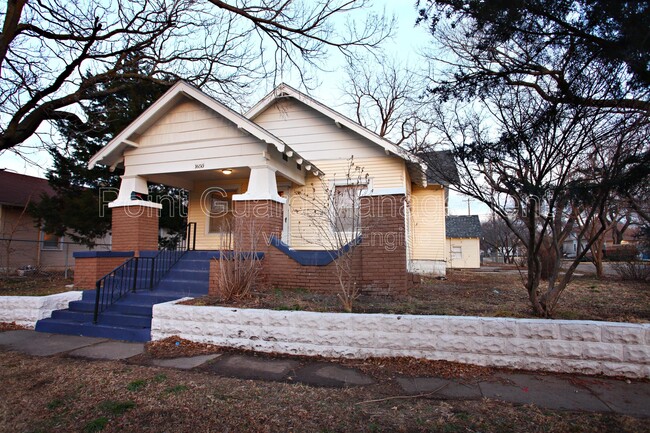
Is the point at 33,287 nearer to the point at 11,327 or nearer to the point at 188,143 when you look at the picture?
the point at 11,327

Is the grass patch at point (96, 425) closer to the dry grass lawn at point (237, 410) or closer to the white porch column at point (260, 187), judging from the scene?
the dry grass lawn at point (237, 410)

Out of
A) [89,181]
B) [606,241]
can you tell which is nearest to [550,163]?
[89,181]

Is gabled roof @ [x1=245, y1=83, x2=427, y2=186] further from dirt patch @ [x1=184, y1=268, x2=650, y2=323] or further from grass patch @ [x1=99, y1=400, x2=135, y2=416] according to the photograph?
grass patch @ [x1=99, y1=400, x2=135, y2=416]

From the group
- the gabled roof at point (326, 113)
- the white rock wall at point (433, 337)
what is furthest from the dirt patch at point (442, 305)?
the gabled roof at point (326, 113)

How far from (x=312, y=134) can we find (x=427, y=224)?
22.7ft

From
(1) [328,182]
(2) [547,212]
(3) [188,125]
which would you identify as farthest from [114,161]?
(2) [547,212]

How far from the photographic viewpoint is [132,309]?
6848 mm

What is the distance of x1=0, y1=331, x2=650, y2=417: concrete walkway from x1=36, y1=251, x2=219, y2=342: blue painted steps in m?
0.62

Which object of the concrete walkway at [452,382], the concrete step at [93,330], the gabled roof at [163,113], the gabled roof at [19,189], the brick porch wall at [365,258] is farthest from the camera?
the gabled roof at [19,189]

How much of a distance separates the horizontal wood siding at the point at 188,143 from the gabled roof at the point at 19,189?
11968 millimetres

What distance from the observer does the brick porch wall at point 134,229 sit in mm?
9664

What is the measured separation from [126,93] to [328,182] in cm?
909

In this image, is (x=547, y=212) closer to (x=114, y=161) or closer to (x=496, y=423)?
(x=496, y=423)

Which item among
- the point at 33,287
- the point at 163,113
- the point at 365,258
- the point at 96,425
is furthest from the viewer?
the point at 33,287
